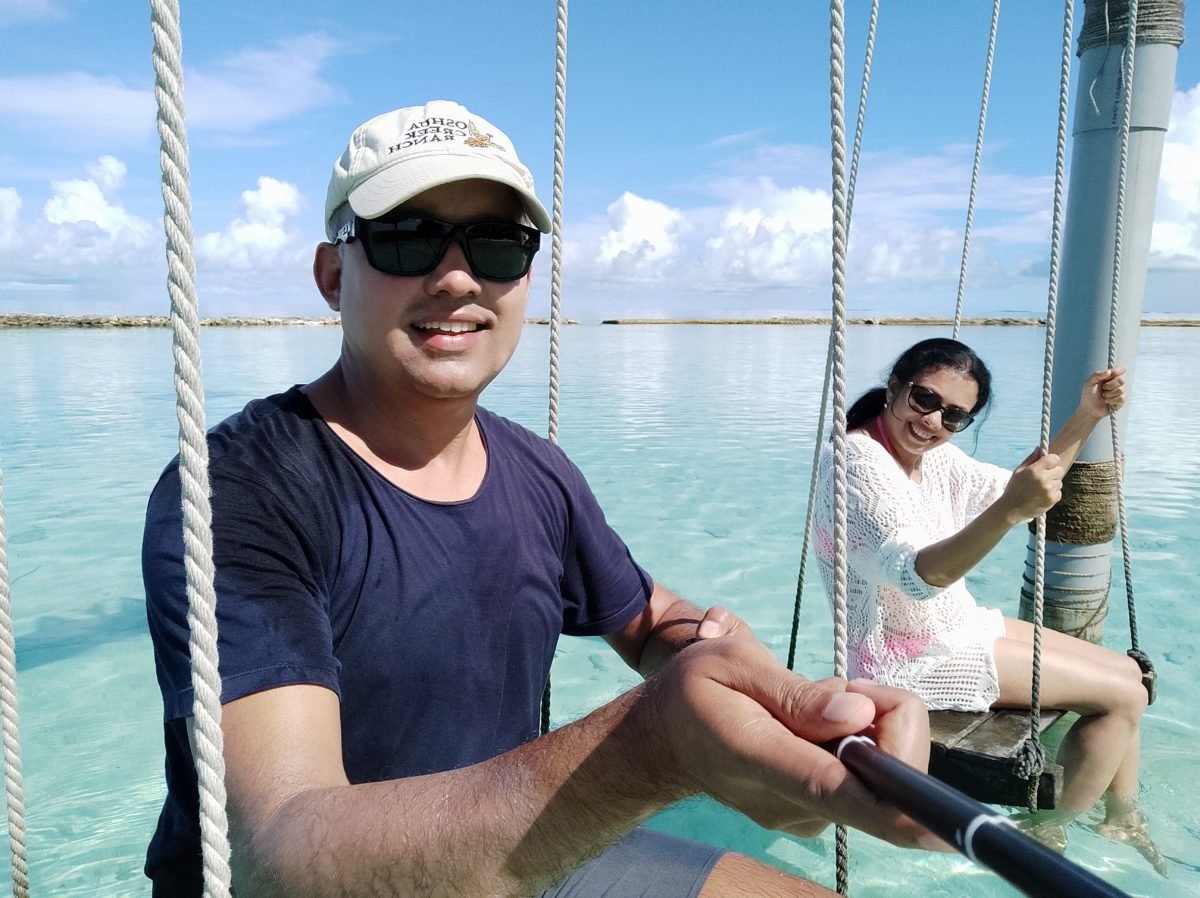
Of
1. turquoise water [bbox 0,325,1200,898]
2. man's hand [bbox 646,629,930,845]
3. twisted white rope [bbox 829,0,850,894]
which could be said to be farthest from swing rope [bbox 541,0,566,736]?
turquoise water [bbox 0,325,1200,898]

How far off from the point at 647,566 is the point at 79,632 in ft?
14.7

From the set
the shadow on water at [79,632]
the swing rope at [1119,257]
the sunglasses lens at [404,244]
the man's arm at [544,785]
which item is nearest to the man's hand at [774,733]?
the man's arm at [544,785]

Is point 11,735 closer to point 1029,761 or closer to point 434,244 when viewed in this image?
point 434,244

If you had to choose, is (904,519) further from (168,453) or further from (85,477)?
(168,453)

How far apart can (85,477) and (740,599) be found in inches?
347

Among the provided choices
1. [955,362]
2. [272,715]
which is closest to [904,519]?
[955,362]

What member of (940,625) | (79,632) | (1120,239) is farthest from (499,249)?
(79,632)

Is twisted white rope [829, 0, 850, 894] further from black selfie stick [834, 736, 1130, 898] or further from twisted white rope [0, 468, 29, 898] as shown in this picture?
twisted white rope [0, 468, 29, 898]

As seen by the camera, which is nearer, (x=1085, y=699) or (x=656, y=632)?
(x=656, y=632)

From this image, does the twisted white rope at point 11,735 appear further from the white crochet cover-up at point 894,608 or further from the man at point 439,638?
the white crochet cover-up at point 894,608

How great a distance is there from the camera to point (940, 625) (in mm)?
3344

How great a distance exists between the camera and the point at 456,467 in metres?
1.91

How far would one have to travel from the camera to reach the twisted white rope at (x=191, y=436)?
103cm

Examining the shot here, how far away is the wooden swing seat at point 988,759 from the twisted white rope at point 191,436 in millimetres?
2522
